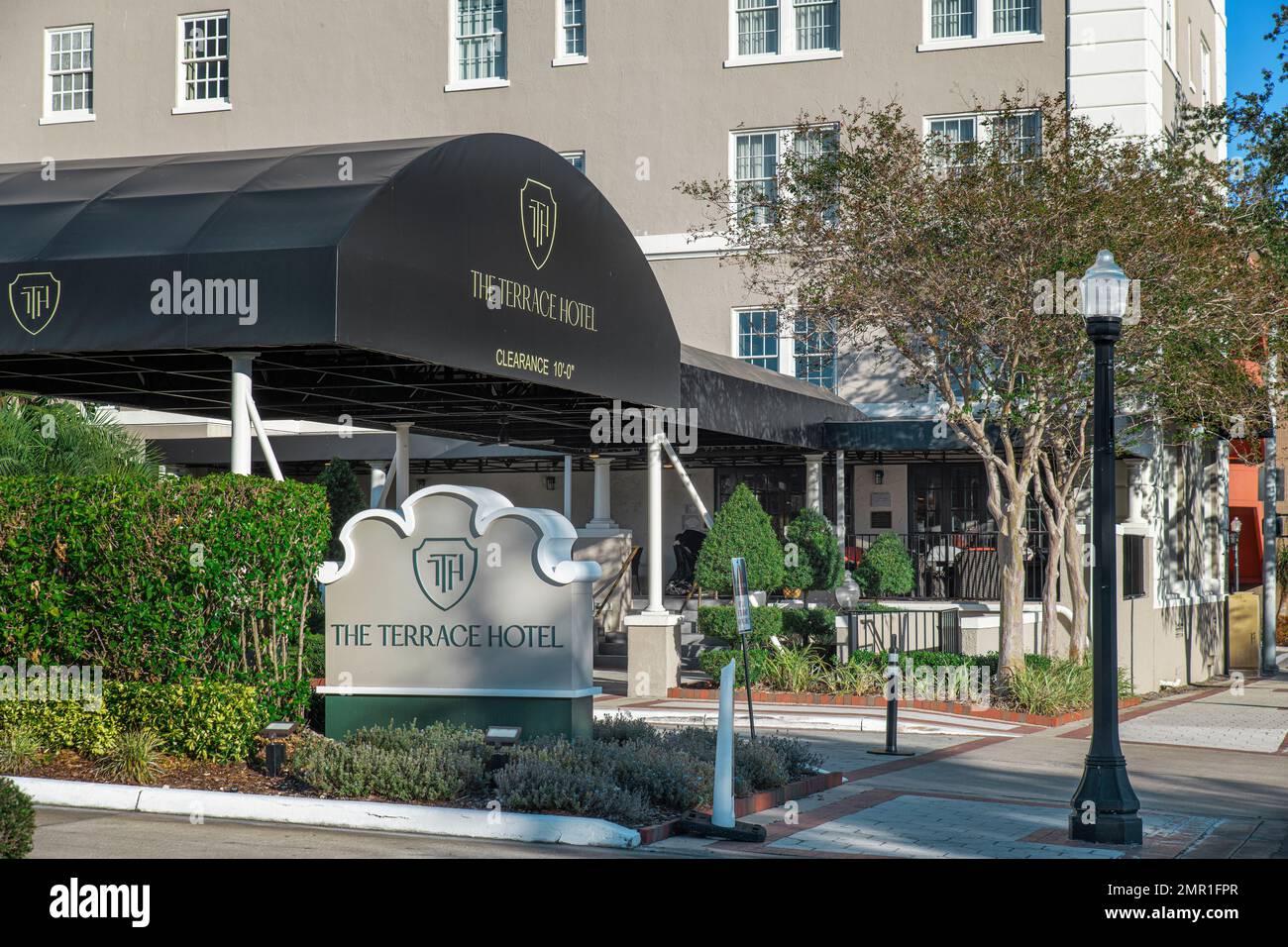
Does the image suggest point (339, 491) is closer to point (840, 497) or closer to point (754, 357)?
point (840, 497)

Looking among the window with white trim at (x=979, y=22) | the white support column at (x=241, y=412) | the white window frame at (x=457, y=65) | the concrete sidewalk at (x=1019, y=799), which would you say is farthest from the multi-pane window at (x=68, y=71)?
the concrete sidewalk at (x=1019, y=799)

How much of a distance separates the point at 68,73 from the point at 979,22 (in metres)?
19.3

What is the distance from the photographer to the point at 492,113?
29266mm

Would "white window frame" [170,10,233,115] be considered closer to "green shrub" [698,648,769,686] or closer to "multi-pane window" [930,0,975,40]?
"multi-pane window" [930,0,975,40]

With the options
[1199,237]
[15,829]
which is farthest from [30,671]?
[1199,237]

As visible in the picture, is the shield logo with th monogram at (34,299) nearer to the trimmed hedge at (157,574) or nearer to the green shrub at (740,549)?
the trimmed hedge at (157,574)

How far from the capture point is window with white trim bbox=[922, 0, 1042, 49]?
1041 inches

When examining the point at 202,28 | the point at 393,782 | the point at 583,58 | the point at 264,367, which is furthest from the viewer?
the point at 202,28

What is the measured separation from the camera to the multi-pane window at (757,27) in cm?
2795

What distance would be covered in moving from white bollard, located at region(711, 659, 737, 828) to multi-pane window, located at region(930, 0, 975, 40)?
65.0 feet

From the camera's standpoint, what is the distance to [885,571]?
22375 millimetres

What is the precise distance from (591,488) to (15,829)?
73.9ft
